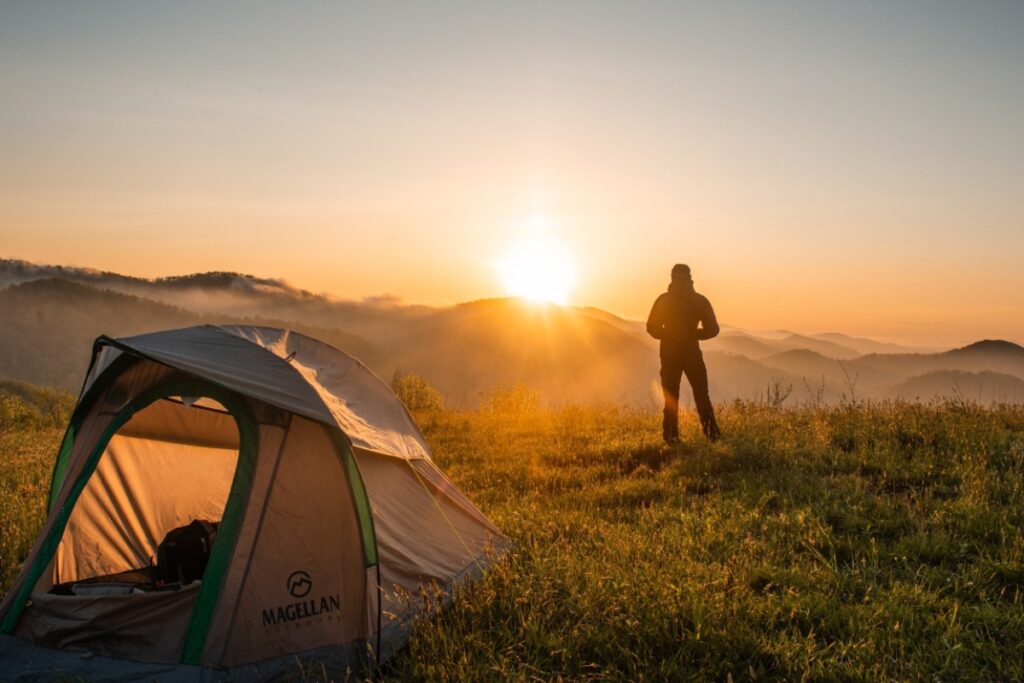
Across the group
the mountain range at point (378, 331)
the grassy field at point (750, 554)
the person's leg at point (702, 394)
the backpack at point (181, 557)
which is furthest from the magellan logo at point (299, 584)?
the mountain range at point (378, 331)

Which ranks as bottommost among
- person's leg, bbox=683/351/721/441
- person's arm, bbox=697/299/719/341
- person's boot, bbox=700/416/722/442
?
person's boot, bbox=700/416/722/442

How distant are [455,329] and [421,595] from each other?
5167 inches

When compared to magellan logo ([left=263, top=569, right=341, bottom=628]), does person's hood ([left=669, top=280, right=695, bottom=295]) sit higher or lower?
higher

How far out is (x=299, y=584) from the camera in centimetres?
498

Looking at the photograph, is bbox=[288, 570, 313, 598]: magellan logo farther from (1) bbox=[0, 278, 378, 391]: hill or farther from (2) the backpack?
(1) bbox=[0, 278, 378, 391]: hill

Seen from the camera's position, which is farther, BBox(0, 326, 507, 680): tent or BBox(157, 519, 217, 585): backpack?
BBox(157, 519, 217, 585): backpack

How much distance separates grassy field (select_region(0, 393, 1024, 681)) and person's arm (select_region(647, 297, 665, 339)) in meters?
1.76

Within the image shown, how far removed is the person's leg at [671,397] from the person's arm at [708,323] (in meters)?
0.58

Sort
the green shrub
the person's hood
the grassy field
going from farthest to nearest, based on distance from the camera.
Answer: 1. the green shrub
2. the person's hood
3. the grassy field

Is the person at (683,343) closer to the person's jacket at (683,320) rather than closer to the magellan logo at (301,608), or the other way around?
the person's jacket at (683,320)

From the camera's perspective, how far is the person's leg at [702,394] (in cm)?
1120

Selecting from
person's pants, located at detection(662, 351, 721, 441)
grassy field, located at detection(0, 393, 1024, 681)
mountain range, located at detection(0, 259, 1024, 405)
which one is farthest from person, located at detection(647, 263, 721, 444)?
mountain range, located at detection(0, 259, 1024, 405)

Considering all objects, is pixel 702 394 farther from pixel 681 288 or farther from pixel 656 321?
pixel 681 288

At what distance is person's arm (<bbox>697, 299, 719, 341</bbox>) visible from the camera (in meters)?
11.2
